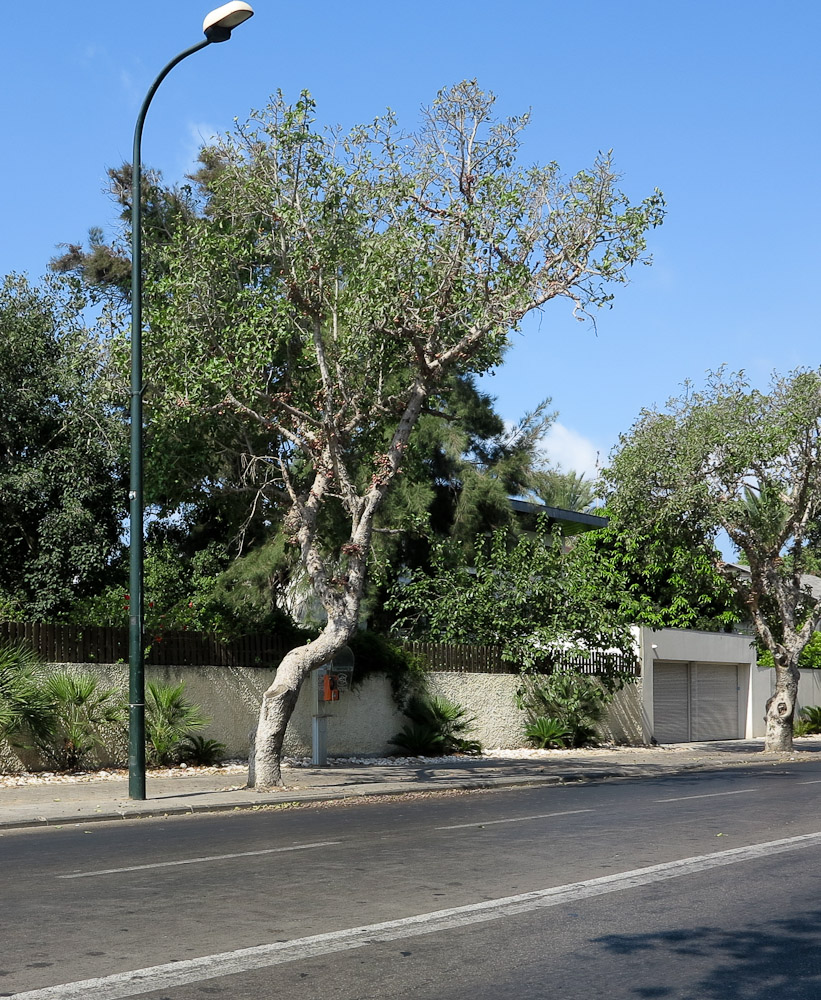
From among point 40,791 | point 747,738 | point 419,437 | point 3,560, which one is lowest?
point 747,738

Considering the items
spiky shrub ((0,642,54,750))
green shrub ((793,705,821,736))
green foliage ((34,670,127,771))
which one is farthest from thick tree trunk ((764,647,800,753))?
spiky shrub ((0,642,54,750))

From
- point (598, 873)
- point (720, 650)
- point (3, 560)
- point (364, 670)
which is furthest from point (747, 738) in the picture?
point (598, 873)

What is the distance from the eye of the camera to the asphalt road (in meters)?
5.96

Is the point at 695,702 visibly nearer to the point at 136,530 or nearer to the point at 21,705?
the point at 21,705

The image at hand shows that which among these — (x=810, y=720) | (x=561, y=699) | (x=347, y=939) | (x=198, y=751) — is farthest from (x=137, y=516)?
(x=810, y=720)

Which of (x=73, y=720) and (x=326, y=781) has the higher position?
(x=73, y=720)

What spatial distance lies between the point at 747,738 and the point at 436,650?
1626 centimetres

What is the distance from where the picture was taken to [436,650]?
2638cm

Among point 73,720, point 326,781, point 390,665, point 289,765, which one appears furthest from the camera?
point 390,665

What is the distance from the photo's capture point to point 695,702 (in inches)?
1395

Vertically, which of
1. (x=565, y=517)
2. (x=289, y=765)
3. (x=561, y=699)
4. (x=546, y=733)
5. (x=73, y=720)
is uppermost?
(x=565, y=517)

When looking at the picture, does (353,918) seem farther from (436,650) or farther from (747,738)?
(747,738)

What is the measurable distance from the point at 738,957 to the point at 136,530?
10824 mm

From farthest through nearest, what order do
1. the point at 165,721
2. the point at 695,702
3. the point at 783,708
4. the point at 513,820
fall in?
the point at 695,702 → the point at 783,708 → the point at 165,721 → the point at 513,820
